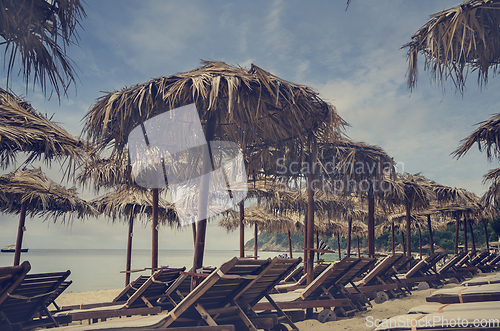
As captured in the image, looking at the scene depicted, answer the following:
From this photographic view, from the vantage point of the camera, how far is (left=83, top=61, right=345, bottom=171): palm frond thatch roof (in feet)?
11.7

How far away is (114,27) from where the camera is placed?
4789 millimetres

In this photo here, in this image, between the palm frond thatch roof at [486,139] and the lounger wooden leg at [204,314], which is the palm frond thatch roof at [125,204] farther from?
the palm frond thatch roof at [486,139]

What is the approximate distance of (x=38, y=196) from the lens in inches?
293

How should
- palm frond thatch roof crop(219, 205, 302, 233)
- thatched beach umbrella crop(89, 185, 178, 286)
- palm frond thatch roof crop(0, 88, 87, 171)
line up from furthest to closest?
palm frond thatch roof crop(219, 205, 302, 233) < thatched beach umbrella crop(89, 185, 178, 286) < palm frond thatch roof crop(0, 88, 87, 171)

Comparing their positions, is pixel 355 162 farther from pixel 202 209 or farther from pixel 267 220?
pixel 267 220

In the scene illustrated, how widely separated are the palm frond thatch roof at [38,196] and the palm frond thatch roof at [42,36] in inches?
218

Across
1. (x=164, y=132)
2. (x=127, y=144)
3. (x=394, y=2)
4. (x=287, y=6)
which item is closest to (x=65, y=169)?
(x=127, y=144)

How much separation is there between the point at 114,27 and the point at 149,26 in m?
0.83

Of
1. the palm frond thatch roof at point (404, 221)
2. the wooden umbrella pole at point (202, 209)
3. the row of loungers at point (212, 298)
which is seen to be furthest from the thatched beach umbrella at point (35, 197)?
the palm frond thatch roof at point (404, 221)

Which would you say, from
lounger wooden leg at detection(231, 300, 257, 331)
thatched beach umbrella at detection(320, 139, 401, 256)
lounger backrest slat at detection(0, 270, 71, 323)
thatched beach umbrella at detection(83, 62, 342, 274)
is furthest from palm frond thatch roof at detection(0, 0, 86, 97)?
thatched beach umbrella at detection(320, 139, 401, 256)

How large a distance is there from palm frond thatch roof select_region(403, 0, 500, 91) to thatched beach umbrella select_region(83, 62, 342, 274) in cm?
119

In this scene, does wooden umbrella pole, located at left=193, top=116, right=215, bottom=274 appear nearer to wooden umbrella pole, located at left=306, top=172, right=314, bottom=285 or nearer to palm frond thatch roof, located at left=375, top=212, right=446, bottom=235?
wooden umbrella pole, located at left=306, top=172, right=314, bottom=285

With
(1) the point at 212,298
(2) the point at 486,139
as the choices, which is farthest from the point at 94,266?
(2) the point at 486,139

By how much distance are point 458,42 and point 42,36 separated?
339 cm
